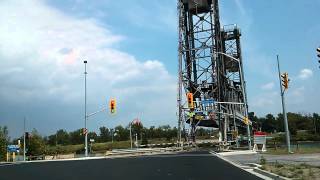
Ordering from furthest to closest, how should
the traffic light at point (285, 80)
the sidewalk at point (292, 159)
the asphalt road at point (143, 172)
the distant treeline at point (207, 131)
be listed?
1. the distant treeline at point (207, 131)
2. the traffic light at point (285, 80)
3. the sidewalk at point (292, 159)
4. the asphalt road at point (143, 172)

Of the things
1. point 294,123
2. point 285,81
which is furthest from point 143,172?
point 294,123

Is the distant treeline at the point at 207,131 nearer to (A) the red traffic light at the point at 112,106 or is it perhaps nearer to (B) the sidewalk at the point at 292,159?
(A) the red traffic light at the point at 112,106

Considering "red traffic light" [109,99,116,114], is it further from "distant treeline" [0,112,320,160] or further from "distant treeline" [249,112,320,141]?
"distant treeline" [249,112,320,141]

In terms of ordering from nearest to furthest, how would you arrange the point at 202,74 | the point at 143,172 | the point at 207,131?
the point at 143,172 < the point at 202,74 < the point at 207,131

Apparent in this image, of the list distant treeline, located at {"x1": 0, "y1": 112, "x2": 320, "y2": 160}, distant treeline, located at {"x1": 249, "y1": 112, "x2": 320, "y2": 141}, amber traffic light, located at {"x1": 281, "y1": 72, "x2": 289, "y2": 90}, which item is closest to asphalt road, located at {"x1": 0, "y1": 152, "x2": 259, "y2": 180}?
amber traffic light, located at {"x1": 281, "y1": 72, "x2": 289, "y2": 90}

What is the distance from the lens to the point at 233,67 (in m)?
101

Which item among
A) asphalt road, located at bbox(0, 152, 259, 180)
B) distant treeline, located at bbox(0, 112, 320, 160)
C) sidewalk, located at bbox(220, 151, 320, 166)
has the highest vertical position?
distant treeline, located at bbox(0, 112, 320, 160)

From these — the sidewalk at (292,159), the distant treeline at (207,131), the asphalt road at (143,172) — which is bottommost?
the asphalt road at (143,172)

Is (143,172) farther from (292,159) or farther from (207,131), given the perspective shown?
(207,131)

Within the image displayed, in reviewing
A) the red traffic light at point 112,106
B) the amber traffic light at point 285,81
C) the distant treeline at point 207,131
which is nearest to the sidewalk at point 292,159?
the amber traffic light at point 285,81

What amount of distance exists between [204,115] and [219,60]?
35.0 feet

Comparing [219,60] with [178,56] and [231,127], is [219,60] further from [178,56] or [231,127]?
[231,127]

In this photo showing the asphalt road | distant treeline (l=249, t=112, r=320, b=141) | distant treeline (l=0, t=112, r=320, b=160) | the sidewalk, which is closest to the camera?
the asphalt road

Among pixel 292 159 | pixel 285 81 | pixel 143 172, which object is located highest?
pixel 285 81
